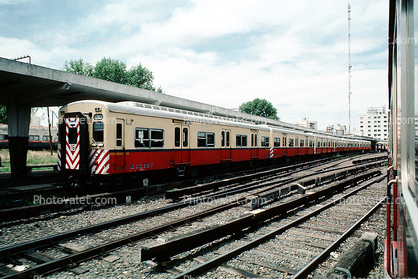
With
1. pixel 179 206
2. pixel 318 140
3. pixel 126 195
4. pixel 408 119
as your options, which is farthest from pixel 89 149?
pixel 318 140

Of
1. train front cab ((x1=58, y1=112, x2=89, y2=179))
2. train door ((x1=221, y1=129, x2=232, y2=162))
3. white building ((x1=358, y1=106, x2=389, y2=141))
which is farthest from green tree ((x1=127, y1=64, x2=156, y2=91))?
white building ((x1=358, y1=106, x2=389, y2=141))

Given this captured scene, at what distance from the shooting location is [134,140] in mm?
10344

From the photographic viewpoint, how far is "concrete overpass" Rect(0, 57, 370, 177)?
1129 cm

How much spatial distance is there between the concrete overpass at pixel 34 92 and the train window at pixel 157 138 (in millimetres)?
4489

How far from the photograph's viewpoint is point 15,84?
1266 centimetres

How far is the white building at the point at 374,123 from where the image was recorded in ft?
407

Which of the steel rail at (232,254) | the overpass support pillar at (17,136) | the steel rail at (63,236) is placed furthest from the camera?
the overpass support pillar at (17,136)

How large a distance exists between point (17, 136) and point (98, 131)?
8.98m

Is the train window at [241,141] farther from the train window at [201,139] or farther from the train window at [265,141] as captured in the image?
the train window at [201,139]

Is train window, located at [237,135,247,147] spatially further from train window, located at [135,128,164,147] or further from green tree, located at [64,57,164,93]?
green tree, located at [64,57,164,93]

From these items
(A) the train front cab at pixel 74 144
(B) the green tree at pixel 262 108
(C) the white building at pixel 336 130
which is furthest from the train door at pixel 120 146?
(B) the green tree at pixel 262 108

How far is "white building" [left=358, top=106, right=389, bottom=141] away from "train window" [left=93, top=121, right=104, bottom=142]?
136m

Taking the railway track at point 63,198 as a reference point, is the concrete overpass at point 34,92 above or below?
above

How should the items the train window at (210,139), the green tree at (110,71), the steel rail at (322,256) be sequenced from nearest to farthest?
the steel rail at (322,256), the train window at (210,139), the green tree at (110,71)
